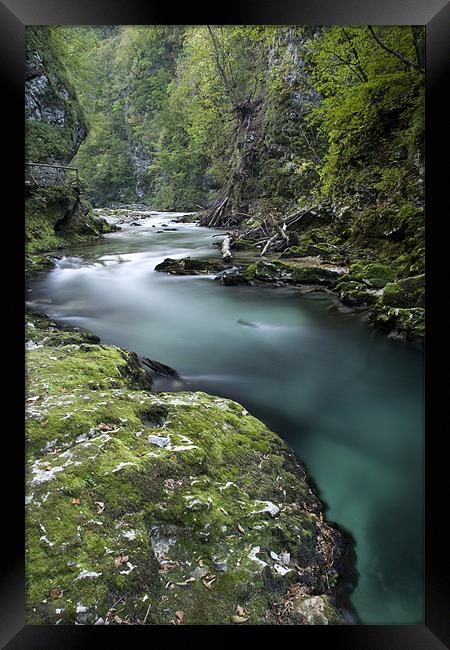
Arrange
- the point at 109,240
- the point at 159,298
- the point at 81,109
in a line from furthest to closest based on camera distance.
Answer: the point at 109,240, the point at 159,298, the point at 81,109

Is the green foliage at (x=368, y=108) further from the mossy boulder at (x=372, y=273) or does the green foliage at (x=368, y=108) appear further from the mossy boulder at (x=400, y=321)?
the mossy boulder at (x=400, y=321)

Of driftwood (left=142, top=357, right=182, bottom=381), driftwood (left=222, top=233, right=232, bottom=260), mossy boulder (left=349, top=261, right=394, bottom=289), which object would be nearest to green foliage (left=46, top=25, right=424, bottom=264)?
mossy boulder (left=349, top=261, right=394, bottom=289)

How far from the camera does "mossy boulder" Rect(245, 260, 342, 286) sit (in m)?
2.82

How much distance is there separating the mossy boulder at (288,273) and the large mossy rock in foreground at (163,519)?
1.19 meters

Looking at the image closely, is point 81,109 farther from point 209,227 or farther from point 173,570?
point 173,570

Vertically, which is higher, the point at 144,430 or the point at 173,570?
the point at 144,430

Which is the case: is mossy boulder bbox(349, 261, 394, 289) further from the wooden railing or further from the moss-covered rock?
the wooden railing

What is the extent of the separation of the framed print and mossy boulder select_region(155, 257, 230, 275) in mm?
23

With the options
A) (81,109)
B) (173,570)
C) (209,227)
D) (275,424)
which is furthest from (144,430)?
(81,109)

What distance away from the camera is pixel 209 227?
2.83 m

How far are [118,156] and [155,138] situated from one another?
273mm

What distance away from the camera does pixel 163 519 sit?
154 cm

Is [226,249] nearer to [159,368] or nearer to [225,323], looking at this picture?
[225,323]
